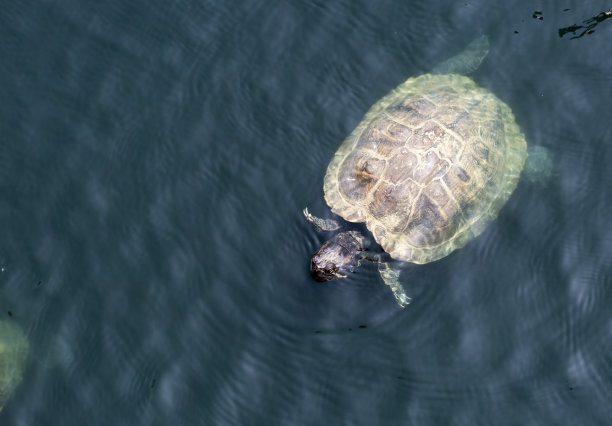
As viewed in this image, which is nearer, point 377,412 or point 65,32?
point 377,412

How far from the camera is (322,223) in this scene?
306 inches

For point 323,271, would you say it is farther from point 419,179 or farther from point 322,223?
point 419,179

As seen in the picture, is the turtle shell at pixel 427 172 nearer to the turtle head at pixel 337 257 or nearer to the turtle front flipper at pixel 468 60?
the turtle head at pixel 337 257

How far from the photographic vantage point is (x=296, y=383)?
273 inches

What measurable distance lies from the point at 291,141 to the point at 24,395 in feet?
14.3

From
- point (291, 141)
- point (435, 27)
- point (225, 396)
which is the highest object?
point (435, 27)

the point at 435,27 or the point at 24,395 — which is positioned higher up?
the point at 435,27

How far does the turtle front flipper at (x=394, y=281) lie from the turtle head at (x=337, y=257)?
1.09ft

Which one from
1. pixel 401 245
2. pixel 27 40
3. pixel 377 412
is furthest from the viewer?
pixel 27 40

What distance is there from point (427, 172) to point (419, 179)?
13 centimetres

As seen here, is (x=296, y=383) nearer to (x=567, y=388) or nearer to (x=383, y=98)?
(x=567, y=388)

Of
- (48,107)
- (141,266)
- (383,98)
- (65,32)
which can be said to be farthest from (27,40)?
(383,98)

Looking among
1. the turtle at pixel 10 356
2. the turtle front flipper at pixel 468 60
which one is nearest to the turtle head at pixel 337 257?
the turtle front flipper at pixel 468 60

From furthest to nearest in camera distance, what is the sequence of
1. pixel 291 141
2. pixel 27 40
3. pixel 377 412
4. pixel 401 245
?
pixel 27 40 → pixel 291 141 → pixel 401 245 → pixel 377 412
